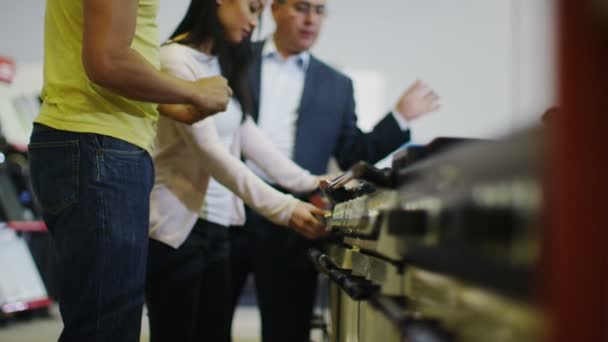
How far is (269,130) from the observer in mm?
2471

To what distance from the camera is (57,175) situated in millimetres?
1157

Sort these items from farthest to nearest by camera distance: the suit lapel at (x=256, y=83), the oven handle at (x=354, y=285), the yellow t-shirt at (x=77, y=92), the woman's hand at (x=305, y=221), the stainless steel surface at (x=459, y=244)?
the suit lapel at (x=256, y=83)
the woman's hand at (x=305, y=221)
the yellow t-shirt at (x=77, y=92)
the oven handle at (x=354, y=285)
the stainless steel surface at (x=459, y=244)

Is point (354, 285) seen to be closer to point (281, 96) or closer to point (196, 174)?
point (196, 174)

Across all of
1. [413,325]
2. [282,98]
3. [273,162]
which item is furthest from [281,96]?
[413,325]

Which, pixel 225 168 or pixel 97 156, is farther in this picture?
pixel 225 168

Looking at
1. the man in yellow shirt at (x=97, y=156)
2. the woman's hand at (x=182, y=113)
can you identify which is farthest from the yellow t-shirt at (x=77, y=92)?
the woman's hand at (x=182, y=113)

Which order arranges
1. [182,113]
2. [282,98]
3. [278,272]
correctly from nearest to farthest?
[182,113], [278,272], [282,98]

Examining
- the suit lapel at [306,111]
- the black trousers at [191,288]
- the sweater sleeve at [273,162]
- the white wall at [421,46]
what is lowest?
the black trousers at [191,288]

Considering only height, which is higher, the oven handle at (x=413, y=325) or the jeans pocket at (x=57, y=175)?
the jeans pocket at (x=57, y=175)

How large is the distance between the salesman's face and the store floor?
2.00 meters

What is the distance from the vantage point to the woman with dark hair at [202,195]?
1.75 meters

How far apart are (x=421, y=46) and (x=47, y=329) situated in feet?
10.5

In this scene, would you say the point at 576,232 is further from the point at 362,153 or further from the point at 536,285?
the point at 362,153

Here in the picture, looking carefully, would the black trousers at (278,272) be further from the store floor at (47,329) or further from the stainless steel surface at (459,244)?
the store floor at (47,329)
